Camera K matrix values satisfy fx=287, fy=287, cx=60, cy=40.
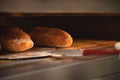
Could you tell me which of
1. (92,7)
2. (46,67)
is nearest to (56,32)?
(92,7)

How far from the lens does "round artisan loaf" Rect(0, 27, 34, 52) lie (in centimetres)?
116

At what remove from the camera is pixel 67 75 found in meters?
0.89

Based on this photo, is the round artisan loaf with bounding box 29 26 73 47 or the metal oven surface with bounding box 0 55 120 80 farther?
the round artisan loaf with bounding box 29 26 73 47

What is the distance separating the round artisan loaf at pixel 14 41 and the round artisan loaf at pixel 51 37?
14 centimetres

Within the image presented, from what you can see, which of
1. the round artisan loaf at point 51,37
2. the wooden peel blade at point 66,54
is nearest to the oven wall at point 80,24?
the round artisan loaf at point 51,37

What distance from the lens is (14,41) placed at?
1156 millimetres

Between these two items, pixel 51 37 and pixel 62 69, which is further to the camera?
pixel 51 37

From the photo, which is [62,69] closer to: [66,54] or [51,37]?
[66,54]

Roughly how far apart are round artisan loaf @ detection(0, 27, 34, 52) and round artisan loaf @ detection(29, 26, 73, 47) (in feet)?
0.45

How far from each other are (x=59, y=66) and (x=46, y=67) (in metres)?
0.04

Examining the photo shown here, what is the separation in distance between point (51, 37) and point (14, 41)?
216mm

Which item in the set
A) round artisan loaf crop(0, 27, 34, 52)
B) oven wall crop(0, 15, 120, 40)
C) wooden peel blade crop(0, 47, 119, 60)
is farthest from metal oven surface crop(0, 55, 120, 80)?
oven wall crop(0, 15, 120, 40)

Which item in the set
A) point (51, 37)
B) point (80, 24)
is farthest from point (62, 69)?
point (80, 24)

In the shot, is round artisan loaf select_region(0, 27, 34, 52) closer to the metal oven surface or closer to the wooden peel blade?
the wooden peel blade
